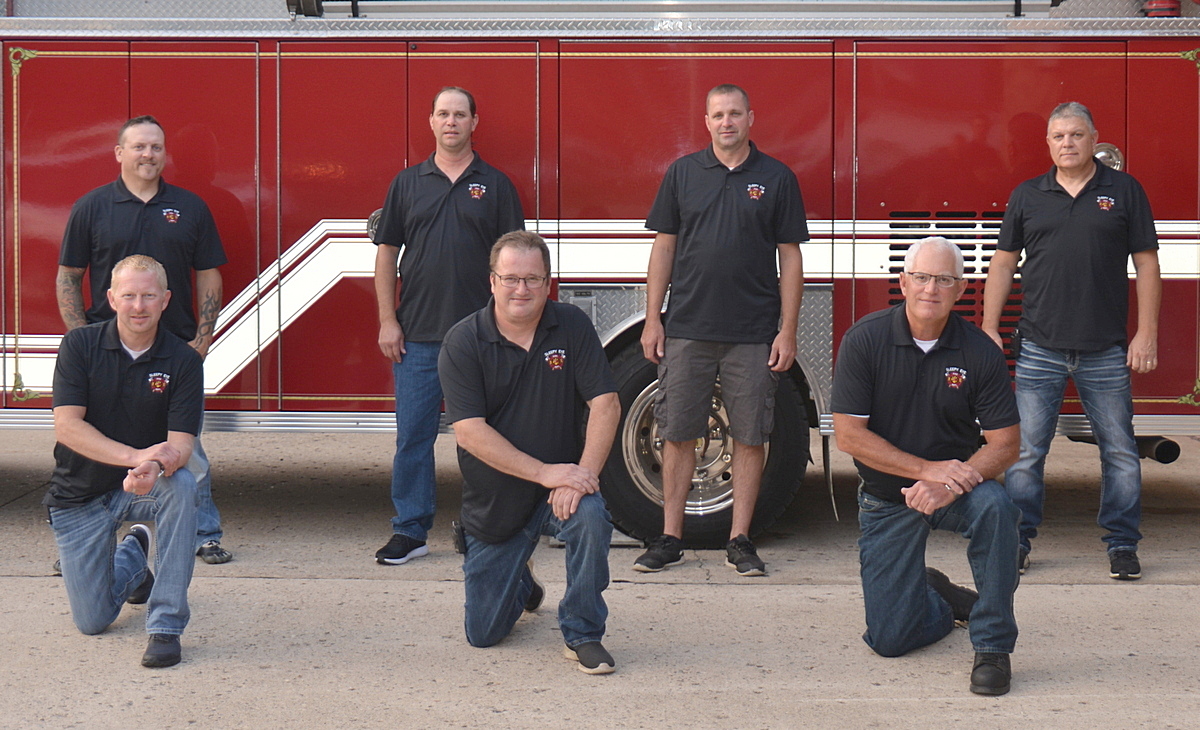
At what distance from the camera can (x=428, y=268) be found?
18.7 feet

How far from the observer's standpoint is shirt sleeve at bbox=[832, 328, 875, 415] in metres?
4.29

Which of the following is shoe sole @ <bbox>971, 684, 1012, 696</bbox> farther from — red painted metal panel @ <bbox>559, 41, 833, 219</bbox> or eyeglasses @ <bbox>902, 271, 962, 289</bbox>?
red painted metal panel @ <bbox>559, 41, 833, 219</bbox>

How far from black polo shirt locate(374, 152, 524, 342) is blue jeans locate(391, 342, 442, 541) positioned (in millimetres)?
111

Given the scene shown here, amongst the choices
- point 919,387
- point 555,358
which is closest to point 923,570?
point 919,387

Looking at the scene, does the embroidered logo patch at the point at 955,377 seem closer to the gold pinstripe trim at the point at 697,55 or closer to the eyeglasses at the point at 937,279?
the eyeglasses at the point at 937,279

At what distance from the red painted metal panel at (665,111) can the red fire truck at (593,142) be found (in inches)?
0.4

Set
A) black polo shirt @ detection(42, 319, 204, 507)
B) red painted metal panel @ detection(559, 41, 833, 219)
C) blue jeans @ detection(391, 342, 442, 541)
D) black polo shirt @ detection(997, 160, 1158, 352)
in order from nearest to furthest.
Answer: black polo shirt @ detection(42, 319, 204, 507) → black polo shirt @ detection(997, 160, 1158, 352) → blue jeans @ detection(391, 342, 442, 541) → red painted metal panel @ detection(559, 41, 833, 219)

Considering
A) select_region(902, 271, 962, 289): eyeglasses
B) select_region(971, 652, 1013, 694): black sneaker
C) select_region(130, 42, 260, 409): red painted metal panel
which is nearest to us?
select_region(971, 652, 1013, 694): black sneaker

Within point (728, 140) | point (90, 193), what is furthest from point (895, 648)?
point (90, 193)

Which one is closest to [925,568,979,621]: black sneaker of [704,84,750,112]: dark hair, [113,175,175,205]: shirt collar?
[704,84,750,112]: dark hair

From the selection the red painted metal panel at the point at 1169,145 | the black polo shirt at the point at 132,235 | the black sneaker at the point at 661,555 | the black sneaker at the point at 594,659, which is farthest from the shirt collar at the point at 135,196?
the red painted metal panel at the point at 1169,145

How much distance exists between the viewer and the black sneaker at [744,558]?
551 cm

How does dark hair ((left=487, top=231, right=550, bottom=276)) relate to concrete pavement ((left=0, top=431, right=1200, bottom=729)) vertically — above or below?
above

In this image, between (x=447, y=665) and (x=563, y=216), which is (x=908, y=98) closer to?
(x=563, y=216)
